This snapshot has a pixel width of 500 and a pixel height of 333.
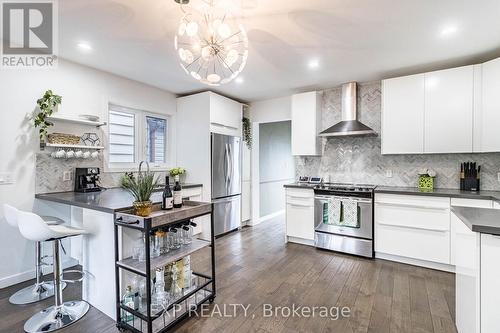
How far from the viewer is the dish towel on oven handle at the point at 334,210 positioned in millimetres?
3441

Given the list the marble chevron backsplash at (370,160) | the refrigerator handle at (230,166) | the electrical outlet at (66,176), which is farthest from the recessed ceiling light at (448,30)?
the electrical outlet at (66,176)

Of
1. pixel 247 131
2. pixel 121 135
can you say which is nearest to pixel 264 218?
pixel 247 131

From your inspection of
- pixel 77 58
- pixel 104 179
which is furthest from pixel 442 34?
pixel 104 179

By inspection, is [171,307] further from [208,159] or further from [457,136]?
A: [457,136]

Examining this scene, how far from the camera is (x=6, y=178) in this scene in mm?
2523

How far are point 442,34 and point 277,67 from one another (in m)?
1.73

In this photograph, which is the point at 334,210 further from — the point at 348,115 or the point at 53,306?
the point at 53,306

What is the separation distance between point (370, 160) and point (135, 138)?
3742mm

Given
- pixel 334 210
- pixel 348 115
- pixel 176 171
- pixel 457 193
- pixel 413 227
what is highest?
pixel 348 115

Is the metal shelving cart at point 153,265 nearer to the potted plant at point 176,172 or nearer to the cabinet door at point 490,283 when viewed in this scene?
the cabinet door at point 490,283

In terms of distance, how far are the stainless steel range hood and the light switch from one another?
3.87 metres

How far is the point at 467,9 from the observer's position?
1.96m

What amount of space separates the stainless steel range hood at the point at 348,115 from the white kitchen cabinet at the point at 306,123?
0.23 metres

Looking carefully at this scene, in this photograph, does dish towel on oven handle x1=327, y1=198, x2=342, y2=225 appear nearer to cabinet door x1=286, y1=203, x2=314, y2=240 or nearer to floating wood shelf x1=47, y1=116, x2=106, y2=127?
cabinet door x1=286, y1=203, x2=314, y2=240
